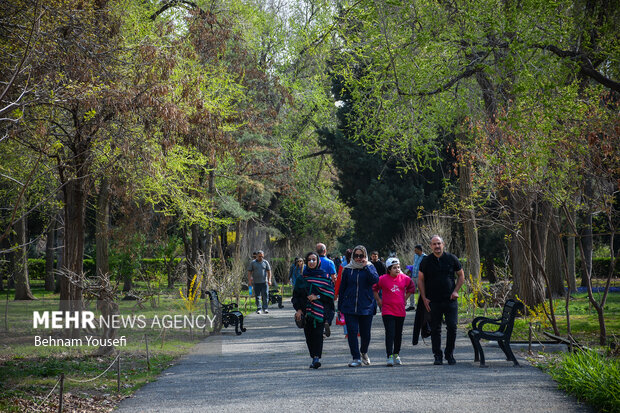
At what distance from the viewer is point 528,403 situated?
7988 mm

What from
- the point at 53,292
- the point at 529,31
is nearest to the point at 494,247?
the point at 529,31

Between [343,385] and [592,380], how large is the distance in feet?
9.94

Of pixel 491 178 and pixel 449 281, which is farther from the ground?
pixel 491 178

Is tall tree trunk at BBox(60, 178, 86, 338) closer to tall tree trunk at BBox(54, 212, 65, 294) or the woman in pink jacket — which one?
tall tree trunk at BBox(54, 212, 65, 294)

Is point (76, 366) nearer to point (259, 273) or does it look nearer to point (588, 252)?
point (259, 273)

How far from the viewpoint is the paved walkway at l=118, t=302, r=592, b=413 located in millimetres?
8047

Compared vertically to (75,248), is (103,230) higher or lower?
higher

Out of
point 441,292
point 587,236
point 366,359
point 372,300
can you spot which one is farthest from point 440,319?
point 587,236

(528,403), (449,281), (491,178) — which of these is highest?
(491,178)

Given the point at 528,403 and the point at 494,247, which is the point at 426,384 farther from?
the point at 494,247

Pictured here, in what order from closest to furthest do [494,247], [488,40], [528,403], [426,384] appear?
[528,403]
[426,384]
[488,40]
[494,247]

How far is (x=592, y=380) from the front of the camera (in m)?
8.20

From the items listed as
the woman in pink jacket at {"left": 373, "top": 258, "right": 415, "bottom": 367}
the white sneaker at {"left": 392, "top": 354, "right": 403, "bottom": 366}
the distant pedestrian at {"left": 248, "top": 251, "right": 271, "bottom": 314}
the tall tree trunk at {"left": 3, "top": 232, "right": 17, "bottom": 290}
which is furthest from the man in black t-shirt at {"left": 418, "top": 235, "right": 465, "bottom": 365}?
the tall tree trunk at {"left": 3, "top": 232, "right": 17, "bottom": 290}

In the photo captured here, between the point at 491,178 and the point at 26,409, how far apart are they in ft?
32.8
